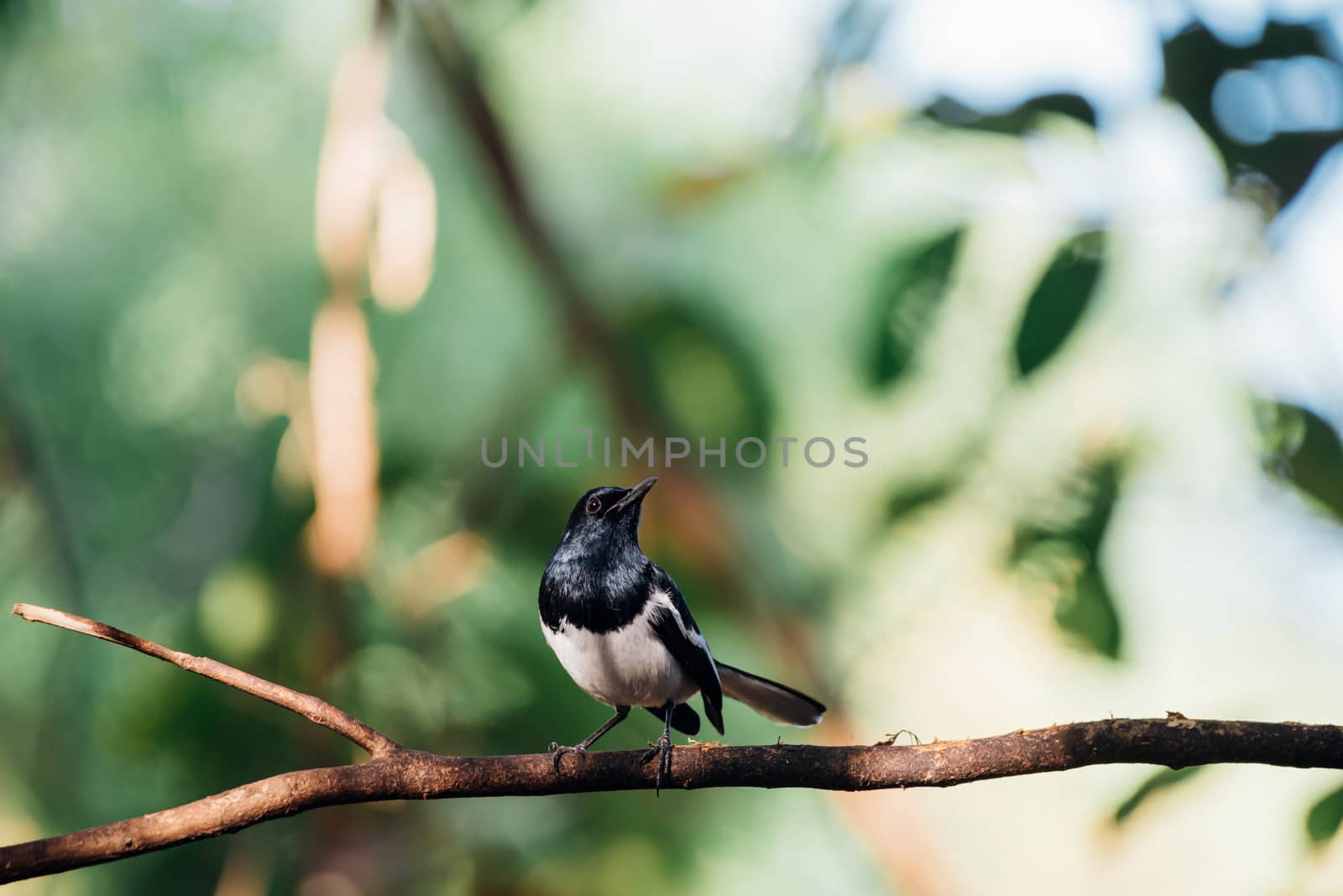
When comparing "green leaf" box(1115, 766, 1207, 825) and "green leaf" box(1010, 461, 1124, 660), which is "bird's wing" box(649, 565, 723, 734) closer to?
"green leaf" box(1115, 766, 1207, 825)

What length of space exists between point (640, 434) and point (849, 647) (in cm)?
73

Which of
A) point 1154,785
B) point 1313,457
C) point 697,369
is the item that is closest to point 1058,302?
point 1313,457

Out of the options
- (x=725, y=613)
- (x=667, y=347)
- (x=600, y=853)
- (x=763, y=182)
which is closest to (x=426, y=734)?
(x=600, y=853)

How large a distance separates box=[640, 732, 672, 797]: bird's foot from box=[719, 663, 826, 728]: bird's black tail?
0.16 meters

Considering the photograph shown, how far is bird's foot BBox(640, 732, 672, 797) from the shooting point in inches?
34.8

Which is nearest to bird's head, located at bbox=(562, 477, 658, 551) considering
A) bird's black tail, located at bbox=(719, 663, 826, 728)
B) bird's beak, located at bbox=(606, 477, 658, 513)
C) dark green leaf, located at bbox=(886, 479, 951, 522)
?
bird's beak, located at bbox=(606, 477, 658, 513)

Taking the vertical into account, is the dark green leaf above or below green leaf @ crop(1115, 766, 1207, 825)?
below

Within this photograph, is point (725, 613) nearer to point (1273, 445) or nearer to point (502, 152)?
point (502, 152)

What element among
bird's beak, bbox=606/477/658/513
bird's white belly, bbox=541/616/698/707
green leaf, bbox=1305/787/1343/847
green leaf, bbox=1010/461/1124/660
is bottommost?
green leaf, bbox=1010/461/1124/660

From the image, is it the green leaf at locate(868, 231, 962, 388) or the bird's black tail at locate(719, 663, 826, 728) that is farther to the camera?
the green leaf at locate(868, 231, 962, 388)

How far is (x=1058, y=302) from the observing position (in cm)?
98

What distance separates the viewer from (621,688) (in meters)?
1.03

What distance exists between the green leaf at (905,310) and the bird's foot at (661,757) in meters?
0.59

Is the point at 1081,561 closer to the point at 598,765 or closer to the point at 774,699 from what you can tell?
the point at 774,699
